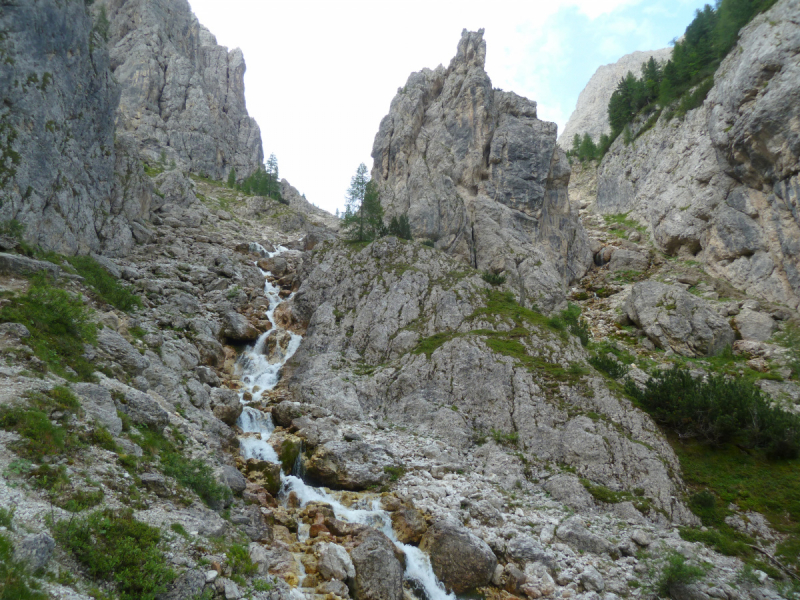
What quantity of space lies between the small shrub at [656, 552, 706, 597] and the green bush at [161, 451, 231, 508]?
689 inches

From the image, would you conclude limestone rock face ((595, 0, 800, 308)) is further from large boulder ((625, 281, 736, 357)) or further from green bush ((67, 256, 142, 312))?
green bush ((67, 256, 142, 312))

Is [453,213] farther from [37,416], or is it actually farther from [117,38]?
[117,38]

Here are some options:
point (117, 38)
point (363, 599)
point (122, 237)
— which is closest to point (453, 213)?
point (122, 237)

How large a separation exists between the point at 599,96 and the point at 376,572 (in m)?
179

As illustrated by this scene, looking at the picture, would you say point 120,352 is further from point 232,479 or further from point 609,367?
point 609,367

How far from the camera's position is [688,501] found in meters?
20.6

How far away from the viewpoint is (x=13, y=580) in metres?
6.90

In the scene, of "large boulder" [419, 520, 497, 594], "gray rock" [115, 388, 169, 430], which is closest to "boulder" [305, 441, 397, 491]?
"large boulder" [419, 520, 497, 594]

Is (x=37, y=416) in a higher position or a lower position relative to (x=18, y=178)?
lower

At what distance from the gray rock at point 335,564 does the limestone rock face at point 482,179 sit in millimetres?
38612

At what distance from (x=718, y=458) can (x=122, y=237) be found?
5447 centimetres

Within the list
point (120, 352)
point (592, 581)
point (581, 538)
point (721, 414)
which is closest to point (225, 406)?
point (120, 352)

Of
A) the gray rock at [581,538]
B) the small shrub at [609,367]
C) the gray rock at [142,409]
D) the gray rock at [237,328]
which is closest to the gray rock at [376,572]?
the gray rock at [581,538]

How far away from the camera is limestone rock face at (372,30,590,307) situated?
54.3 m
